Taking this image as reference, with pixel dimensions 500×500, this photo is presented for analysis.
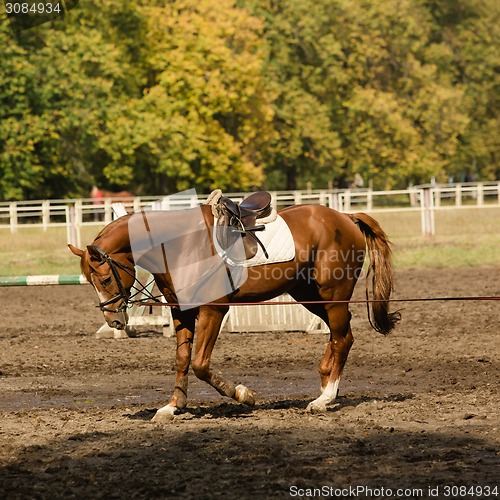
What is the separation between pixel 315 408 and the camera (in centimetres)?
858

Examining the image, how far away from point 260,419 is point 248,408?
24.6 inches

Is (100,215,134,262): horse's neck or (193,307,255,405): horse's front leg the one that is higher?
(100,215,134,262): horse's neck

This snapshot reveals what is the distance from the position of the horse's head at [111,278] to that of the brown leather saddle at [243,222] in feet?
2.61

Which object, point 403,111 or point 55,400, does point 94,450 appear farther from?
point 403,111

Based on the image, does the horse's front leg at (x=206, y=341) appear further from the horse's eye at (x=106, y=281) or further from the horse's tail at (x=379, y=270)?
the horse's tail at (x=379, y=270)

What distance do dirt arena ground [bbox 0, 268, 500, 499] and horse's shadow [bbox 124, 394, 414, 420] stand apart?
2cm

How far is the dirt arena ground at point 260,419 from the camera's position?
6.14 meters

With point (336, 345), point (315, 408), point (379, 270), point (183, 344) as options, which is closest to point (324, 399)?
point (315, 408)

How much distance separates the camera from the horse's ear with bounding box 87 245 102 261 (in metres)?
8.17

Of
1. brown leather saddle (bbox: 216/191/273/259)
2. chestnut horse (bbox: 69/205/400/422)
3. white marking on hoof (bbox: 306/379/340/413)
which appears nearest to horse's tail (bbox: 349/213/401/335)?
chestnut horse (bbox: 69/205/400/422)

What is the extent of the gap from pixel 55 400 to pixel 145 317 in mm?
4409

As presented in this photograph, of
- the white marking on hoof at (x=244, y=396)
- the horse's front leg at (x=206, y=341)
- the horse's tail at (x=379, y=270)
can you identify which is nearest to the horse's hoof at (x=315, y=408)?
the white marking on hoof at (x=244, y=396)

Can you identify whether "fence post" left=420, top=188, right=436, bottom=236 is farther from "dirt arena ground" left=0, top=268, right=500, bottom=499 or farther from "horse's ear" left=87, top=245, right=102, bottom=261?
"horse's ear" left=87, top=245, right=102, bottom=261

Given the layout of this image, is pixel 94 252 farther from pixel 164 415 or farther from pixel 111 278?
pixel 164 415
